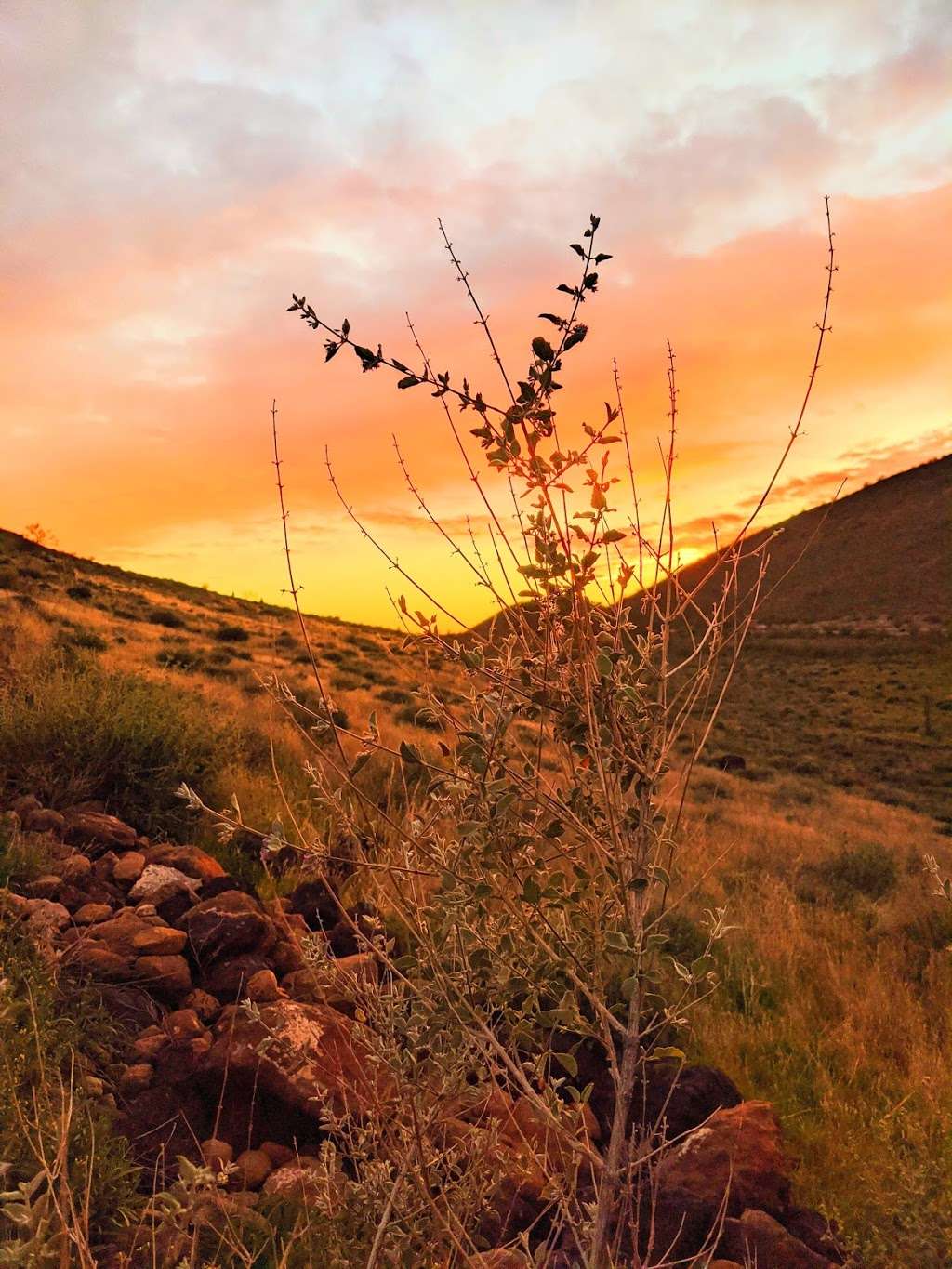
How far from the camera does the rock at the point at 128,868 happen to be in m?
4.81

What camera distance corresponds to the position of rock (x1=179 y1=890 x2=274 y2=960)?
4.29 m

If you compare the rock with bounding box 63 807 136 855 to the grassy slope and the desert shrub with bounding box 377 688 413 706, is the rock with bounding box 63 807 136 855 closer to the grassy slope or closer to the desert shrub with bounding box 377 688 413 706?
the grassy slope

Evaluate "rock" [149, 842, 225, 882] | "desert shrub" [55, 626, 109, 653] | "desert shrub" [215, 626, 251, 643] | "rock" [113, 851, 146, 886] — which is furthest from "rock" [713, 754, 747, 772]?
"rock" [113, 851, 146, 886]

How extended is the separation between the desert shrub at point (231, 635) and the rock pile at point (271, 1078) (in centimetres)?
1914

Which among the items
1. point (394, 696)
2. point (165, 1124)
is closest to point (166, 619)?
point (394, 696)

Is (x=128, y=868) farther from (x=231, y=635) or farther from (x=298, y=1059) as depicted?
(x=231, y=635)

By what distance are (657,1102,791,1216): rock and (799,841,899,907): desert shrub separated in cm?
534

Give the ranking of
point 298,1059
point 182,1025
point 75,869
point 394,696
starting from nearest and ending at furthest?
1. point 298,1059
2. point 182,1025
3. point 75,869
4. point 394,696

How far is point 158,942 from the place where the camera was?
419cm

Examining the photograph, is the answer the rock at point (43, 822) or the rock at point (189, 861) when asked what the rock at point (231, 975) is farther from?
the rock at point (43, 822)

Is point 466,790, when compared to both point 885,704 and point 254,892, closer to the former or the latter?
point 254,892

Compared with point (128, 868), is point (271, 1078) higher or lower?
lower

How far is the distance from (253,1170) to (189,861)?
203 cm

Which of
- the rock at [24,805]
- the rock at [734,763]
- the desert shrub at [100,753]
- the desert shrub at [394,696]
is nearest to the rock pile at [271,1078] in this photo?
the rock at [24,805]
